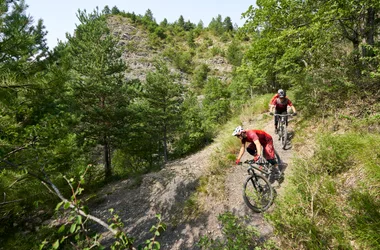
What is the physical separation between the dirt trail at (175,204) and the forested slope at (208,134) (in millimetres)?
495

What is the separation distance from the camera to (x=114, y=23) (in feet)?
209

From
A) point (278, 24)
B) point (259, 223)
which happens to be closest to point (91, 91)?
point (278, 24)

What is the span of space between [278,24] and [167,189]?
321 inches

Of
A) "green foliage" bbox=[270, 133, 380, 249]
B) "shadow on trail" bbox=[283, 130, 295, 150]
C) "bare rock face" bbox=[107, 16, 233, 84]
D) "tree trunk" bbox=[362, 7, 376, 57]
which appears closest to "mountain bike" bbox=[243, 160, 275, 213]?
"green foliage" bbox=[270, 133, 380, 249]

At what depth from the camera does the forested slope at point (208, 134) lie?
3455 millimetres

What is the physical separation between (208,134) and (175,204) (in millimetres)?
14177

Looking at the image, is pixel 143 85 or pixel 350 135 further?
pixel 143 85

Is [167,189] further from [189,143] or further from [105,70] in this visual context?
[189,143]

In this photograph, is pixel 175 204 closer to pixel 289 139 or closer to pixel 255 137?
pixel 255 137

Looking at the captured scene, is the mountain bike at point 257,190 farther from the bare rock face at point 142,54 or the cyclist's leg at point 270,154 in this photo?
the bare rock face at point 142,54

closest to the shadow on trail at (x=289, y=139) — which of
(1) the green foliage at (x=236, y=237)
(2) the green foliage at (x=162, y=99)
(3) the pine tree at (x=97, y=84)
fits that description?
(1) the green foliage at (x=236, y=237)

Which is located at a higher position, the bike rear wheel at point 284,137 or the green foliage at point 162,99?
the green foliage at point 162,99

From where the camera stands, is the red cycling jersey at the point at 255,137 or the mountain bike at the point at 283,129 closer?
the red cycling jersey at the point at 255,137

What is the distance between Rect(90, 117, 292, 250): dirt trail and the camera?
5.44m
